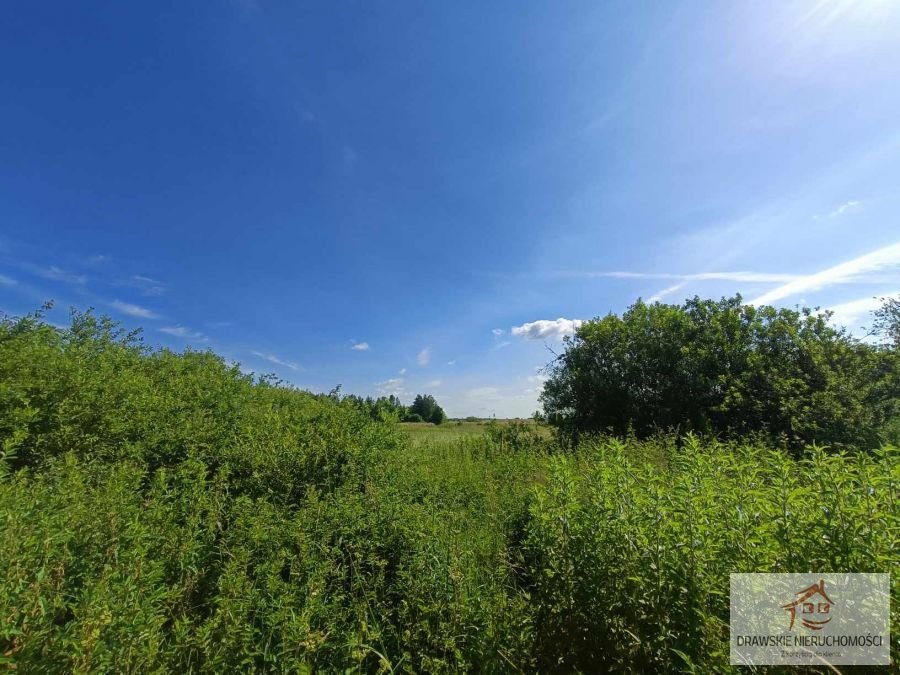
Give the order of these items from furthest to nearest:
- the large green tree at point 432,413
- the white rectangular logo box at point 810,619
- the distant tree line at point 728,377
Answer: the large green tree at point 432,413
the distant tree line at point 728,377
the white rectangular logo box at point 810,619

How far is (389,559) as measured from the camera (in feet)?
9.68

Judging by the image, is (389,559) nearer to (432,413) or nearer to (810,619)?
(810,619)

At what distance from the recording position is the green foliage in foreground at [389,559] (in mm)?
1577

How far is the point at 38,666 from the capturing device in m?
1.46

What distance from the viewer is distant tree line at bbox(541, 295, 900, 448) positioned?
9.72m

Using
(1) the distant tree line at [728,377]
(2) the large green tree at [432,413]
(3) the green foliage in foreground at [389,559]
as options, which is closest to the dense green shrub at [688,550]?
(3) the green foliage in foreground at [389,559]

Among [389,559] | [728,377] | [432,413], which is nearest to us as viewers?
[389,559]

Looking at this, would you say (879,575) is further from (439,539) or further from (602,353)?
(602,353)

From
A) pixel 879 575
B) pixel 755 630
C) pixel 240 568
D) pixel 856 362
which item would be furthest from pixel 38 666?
pixel 856 362

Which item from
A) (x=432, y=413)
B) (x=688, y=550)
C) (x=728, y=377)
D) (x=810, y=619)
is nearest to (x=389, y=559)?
(x=688, y=550)

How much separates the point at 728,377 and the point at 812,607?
484 inches

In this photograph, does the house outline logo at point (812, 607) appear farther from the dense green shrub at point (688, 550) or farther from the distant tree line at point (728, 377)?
the distant tree line at point (728, 377)

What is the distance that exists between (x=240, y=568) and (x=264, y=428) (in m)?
2.90

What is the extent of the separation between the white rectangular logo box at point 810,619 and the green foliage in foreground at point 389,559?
0.20 ft
